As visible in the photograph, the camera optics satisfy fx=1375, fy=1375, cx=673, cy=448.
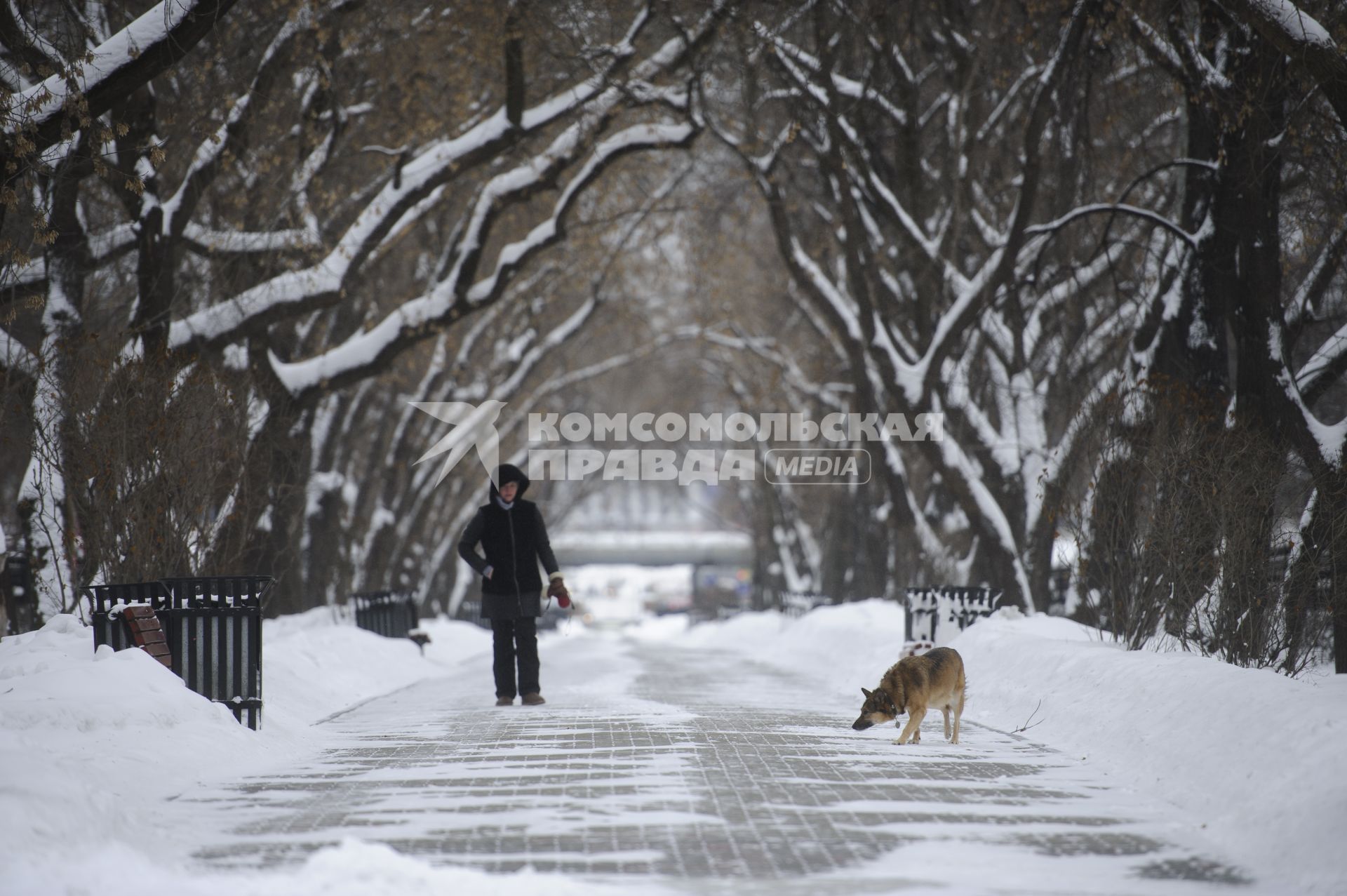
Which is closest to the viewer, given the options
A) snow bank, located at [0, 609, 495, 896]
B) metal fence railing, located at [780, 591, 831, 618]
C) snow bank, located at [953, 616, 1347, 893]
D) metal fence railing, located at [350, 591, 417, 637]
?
snow bank, located at [0, 609, 495, 896]

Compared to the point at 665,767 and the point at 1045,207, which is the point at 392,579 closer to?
the point at 1045,207

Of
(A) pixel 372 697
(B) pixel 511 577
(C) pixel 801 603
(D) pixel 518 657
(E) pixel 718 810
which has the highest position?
(B) pixel 511 577

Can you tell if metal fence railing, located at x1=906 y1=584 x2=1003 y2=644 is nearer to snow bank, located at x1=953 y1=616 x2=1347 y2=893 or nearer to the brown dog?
snow bank, located at x1=953 y1=616 x2=1347 y2=893

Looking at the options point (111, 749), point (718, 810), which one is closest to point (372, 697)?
point (111, 749)

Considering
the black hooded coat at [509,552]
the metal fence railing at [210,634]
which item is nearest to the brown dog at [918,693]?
the black hooded coat at [509,552]

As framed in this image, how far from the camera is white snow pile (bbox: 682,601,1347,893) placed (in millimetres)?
6109

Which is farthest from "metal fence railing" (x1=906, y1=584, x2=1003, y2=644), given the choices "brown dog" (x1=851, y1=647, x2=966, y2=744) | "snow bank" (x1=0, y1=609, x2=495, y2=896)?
"snow bank" (x1=0, y1=609, x2=495, y2=896)

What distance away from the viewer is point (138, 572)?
1213 centimetres

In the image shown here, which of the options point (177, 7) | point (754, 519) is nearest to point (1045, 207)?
point (177, 7)

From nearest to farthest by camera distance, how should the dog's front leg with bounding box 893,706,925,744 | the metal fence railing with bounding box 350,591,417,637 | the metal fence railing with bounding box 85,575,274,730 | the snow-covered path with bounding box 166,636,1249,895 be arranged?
1. the snow-covered path with bounding box 166,636,1249,895
2. the dog's front leg with bounding box 893,706,925,744
3. the metal fence railing with bounding box 85,575,274,730
4. the metal fence railing with bounding box 350,591,417,637

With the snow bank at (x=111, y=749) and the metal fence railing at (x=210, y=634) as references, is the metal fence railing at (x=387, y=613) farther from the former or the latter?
the metal fence railing at (x=210, y=634)

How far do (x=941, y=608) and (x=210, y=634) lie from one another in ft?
30.2

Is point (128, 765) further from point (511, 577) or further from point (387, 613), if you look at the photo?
point (387, 613)

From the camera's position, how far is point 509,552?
516 inches
